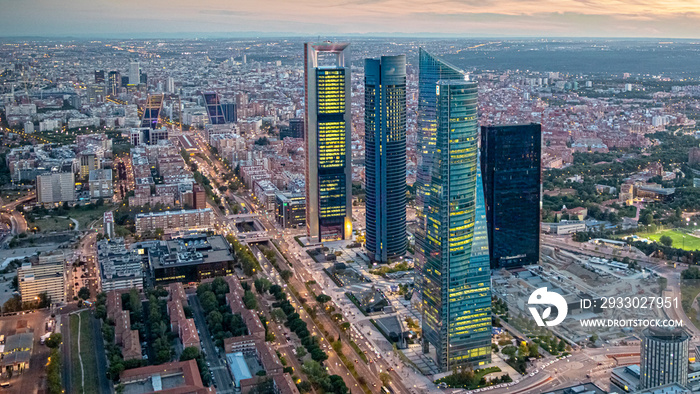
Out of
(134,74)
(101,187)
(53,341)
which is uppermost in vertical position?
(134,74)

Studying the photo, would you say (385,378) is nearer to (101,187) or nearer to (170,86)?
(101,187)

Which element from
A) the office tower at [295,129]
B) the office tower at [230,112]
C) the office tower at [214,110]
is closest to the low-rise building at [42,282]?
the office tower at [295,129]

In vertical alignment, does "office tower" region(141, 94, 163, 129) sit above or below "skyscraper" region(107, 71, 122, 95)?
below

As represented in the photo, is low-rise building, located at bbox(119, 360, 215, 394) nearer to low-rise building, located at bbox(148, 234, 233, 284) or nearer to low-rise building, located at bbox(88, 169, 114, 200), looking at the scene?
low-rise building, located at bbox(148, 234, 233, 284)

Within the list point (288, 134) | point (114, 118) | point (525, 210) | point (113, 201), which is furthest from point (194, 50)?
point (525, 210)

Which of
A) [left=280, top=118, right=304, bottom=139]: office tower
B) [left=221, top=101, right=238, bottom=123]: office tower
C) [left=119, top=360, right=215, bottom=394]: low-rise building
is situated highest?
[left=221, top=101, right=238, bottom=123]: office tower

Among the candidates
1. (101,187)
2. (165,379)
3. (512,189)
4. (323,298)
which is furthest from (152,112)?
(165,379)

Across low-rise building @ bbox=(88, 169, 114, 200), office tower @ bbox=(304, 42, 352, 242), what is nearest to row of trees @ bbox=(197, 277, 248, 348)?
office tower @ bbox=(304, 42, 352, 242)
